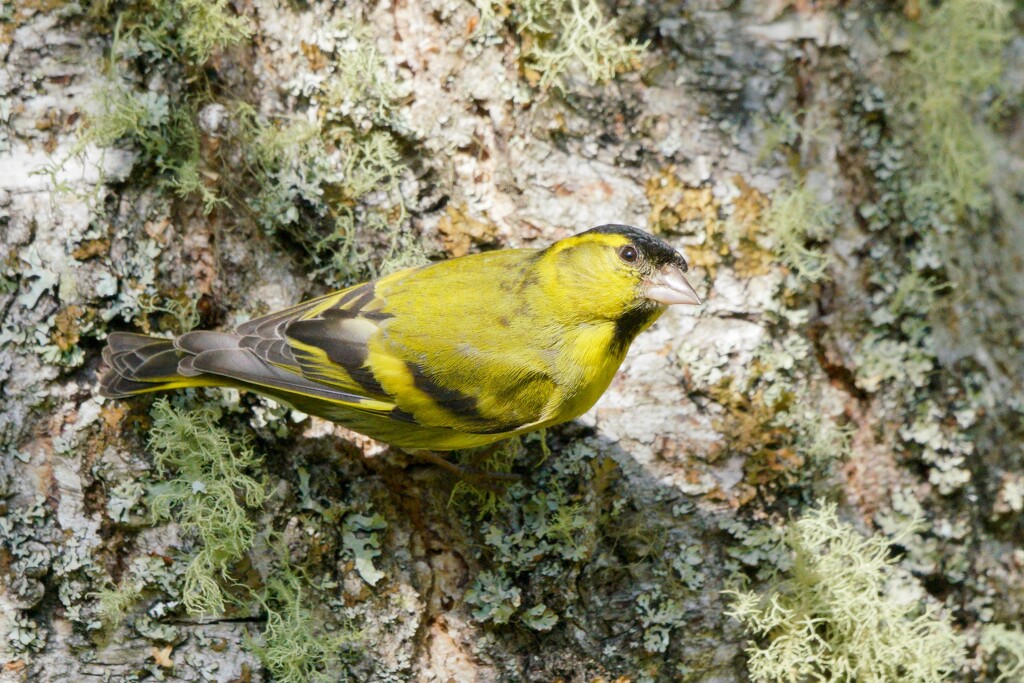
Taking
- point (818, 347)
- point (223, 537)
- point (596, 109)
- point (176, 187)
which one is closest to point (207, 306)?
point (176, 187)

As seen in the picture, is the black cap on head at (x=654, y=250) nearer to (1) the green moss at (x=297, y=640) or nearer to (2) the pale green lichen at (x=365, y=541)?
(2) the pale green lichen at (x=365, y=541)

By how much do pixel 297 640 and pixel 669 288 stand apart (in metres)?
1.80

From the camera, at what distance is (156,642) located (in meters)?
3.04

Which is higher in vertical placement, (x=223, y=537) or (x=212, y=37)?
(x=212, y=37)

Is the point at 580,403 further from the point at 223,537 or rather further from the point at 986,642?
the point at 986,642

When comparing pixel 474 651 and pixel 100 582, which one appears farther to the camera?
pixel 474 651

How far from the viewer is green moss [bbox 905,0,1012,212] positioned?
13.2 feet

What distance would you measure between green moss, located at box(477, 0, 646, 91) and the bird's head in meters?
0.69

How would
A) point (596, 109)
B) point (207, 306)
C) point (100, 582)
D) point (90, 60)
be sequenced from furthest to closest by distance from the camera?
point (596, 109) < point (207, 306) < point (90, 60) < point (100, 582)

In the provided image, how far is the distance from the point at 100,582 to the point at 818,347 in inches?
113

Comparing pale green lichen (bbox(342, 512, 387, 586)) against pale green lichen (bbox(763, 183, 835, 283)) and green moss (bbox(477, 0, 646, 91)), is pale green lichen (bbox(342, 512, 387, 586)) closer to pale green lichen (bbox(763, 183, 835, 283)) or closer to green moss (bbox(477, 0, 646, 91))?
green moss (bbox(477, 0, 646, 91))

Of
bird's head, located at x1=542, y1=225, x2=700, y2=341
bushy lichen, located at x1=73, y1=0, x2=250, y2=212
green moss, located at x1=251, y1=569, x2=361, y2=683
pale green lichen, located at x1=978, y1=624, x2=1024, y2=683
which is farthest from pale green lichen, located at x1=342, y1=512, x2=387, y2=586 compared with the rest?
pale green lichen, located at x1=978, y1=624, x2=1024, y2=683

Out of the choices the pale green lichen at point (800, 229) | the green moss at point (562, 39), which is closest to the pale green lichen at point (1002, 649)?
the pale green lichen at point (800, 229)

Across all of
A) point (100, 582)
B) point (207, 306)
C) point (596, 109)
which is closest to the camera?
point (100, 582)
